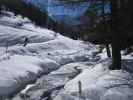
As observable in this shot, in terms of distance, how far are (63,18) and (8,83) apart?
4447mm

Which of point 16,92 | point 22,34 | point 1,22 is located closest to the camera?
point 16,92

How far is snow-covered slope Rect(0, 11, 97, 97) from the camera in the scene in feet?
41.3

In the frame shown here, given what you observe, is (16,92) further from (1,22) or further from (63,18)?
(1,22)

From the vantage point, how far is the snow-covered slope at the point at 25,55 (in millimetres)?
12602

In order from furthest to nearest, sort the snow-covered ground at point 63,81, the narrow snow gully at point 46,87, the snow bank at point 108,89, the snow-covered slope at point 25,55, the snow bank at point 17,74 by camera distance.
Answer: the snow-covered slope at point 25,55
the snow bank at point 17,74
the narrow snow gully at point 46,87
the snow-covered ground at point 63,81
the snow bank at point 108,89

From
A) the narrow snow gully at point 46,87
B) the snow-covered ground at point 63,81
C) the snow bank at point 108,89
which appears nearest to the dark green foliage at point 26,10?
the snow-covered ground at point 63,81

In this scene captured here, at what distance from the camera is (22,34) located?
98.7ft

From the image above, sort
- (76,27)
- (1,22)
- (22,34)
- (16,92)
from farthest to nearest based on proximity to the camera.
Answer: (1,22) < (22,34) < (76,27) < (16,92)

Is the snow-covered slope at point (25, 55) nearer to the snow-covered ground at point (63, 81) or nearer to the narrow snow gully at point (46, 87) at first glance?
the snow-covered ground at point (63, 81)

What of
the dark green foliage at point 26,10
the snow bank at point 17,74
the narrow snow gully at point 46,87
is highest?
the dark green foliage at point 26,10

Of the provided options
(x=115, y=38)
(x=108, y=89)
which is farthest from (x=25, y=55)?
(x=108, y=89)

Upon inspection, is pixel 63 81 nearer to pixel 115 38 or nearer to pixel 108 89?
pixel 115 38

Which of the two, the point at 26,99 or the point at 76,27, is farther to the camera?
the point at 76,27

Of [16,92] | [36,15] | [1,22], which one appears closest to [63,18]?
[16,92]
